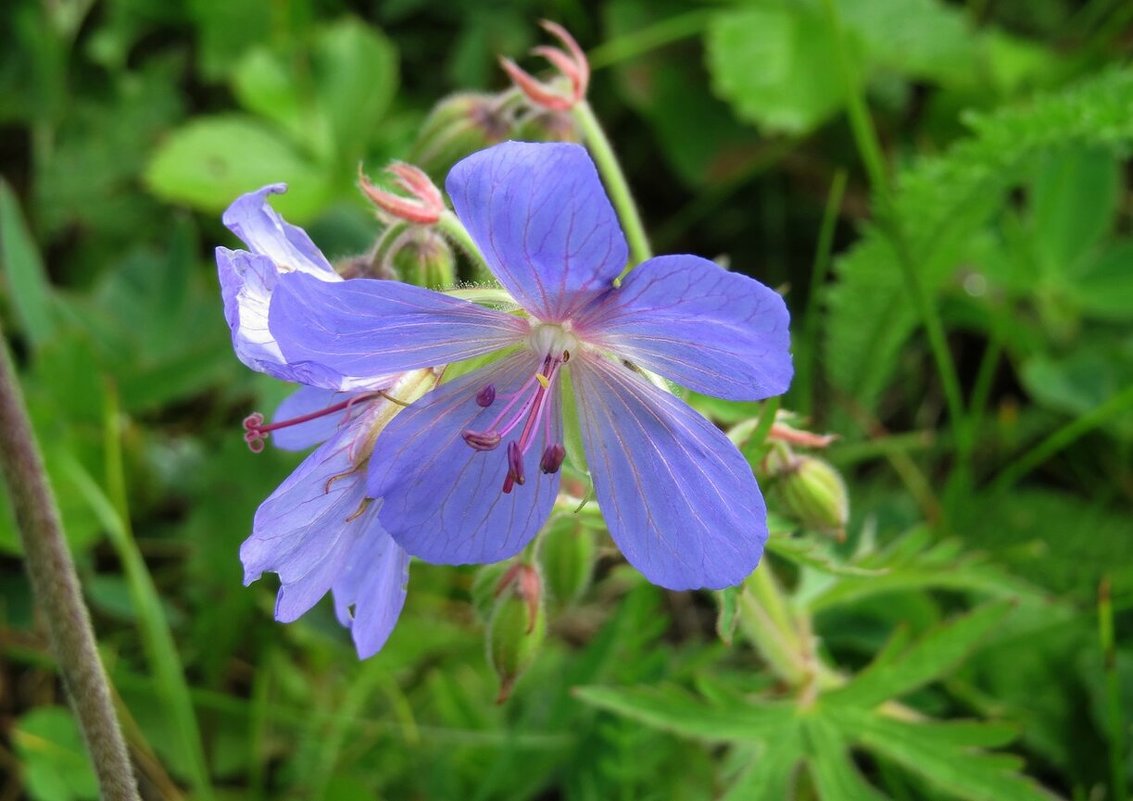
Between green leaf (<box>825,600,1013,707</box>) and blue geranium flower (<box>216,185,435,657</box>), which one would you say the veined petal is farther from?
green leaf (<box>825,600,1013,707</box>)

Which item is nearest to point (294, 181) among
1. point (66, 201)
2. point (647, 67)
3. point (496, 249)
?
point (66, 201)

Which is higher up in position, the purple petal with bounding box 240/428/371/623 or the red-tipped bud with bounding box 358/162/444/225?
the red-tipped bud with bounding box 358/162/444/225

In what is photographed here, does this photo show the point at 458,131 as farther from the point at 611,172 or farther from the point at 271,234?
the point at 271,234

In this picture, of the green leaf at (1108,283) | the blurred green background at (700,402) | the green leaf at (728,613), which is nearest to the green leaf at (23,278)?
the blurred green background at (700,402)

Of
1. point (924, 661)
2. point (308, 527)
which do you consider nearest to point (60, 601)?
point (308, 527)

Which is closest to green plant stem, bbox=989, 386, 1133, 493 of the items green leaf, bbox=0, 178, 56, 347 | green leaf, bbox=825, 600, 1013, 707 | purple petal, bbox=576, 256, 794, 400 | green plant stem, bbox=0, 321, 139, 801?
green leaf, bbox=825, 600, 1013, 707

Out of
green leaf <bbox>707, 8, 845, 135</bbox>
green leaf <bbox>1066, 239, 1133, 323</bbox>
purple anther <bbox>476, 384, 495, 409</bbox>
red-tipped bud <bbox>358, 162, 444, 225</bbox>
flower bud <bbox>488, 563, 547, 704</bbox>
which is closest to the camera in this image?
purple anther <bbox>476, 384, 495, 409</bbox>

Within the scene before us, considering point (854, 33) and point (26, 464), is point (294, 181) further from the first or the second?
point (26, 464)
